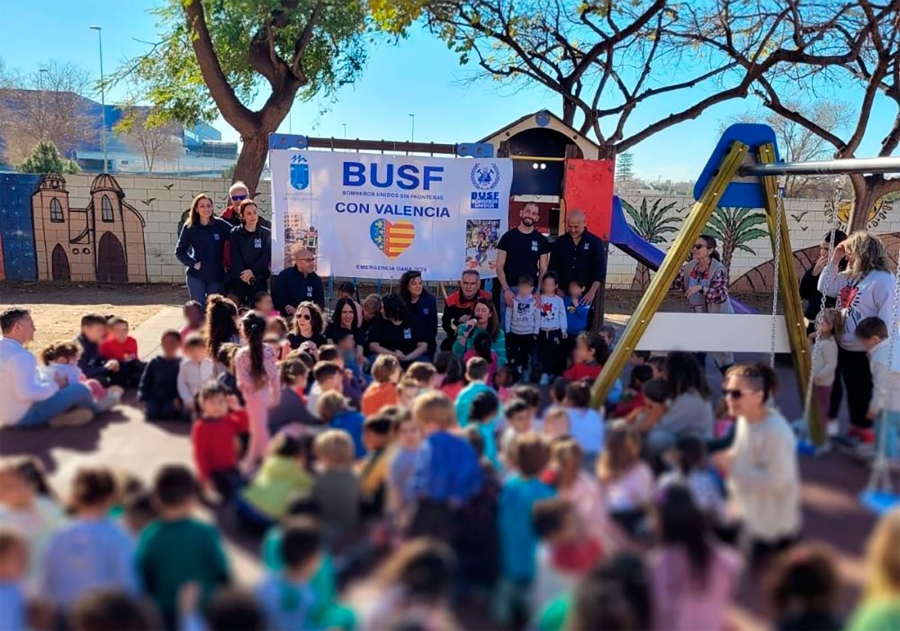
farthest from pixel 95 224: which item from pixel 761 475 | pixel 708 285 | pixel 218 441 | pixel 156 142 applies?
pixel 156 142

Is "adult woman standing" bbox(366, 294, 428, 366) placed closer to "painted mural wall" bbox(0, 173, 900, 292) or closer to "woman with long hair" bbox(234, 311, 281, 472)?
"woman with long hair" bbox(234, 311, 281, 472)

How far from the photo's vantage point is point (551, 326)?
6629 millimetres

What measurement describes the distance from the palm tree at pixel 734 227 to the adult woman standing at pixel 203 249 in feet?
34.6

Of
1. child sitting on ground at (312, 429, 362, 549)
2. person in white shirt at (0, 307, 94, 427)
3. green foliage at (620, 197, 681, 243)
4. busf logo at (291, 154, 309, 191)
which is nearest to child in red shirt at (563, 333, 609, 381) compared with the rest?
child sitting on ground at (312, 429, 362, 549)

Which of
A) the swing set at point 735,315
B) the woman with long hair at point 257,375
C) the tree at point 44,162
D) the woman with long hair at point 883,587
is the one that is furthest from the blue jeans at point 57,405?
the tree at point 44,162

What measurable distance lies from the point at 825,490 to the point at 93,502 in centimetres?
315

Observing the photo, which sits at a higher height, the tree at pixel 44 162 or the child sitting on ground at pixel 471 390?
the tree at pixel 44 162

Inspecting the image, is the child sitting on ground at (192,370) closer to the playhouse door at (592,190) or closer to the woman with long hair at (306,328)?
the woman with long hair at (306,328)

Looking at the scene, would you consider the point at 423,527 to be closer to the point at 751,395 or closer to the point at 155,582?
the point at 155,582

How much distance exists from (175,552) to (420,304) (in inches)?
179

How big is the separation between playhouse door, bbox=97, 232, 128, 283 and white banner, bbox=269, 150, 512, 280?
7.08m

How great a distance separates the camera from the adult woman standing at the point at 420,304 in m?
6.63

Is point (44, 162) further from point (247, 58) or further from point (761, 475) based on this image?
point (761, 475)

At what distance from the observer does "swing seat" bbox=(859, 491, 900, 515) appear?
303 centimetres
